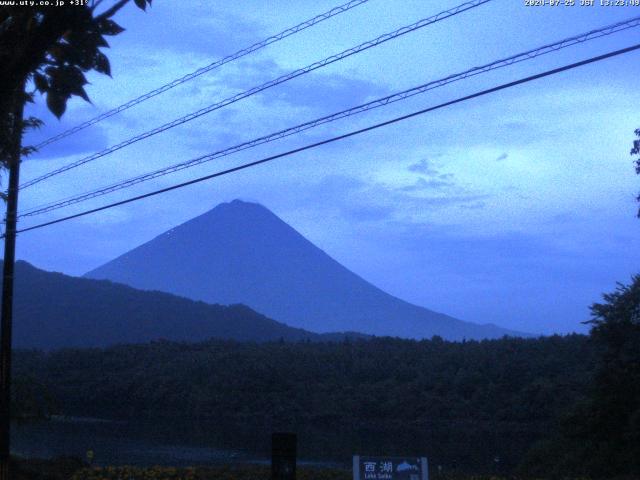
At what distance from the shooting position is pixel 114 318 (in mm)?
84625

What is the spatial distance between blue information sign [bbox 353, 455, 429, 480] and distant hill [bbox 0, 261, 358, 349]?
218ft

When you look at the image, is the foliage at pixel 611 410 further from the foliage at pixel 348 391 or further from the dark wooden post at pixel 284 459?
the dark wooden post at pixel 284 459

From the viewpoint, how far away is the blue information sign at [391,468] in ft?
28.2

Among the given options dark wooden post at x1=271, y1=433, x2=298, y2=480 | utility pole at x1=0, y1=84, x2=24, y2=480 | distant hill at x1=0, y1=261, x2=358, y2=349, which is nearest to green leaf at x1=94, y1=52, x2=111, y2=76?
dark wooden post at x1=271, y1=433, x2=298, y2=480

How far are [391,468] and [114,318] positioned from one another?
7938cm

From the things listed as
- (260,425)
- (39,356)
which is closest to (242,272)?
(39,356)

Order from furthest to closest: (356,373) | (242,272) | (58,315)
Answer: (242,272), (58,315), (356,373)

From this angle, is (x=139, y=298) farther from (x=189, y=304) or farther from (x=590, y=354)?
(x=590, y=354)

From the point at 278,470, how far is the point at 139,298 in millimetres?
85252

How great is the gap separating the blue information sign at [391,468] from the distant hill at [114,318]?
66.6 m

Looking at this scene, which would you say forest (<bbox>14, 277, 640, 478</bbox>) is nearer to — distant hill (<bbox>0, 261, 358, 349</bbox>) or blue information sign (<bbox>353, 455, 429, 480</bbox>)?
blue information sign (<bbox>353, 455, 429, 480</bbox>)

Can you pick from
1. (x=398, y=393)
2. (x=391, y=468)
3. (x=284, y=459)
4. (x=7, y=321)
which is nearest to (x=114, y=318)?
(x=398, y=393)

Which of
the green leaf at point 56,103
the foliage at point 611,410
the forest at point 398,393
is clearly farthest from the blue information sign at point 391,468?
the foliage at point 611,410

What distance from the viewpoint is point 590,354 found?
3159 centimetres
